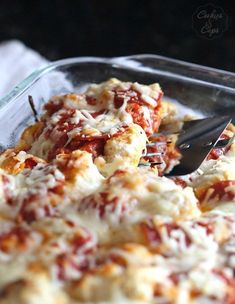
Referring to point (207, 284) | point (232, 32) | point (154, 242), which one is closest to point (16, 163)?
point (154, 242)

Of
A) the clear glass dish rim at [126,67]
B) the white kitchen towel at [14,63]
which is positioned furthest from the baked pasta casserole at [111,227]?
the white kitchen towel at [14,63]

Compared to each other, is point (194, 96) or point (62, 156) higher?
point (62, 156)

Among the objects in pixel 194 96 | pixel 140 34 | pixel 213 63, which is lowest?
pixel 213 63

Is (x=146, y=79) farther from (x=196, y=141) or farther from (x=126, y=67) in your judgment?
(x=196, y=141)

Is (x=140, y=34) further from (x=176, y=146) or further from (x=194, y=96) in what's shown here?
(x=176, y=146)

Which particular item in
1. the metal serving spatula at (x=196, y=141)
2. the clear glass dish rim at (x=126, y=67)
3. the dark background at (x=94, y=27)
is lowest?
the dark background at (x=94, y=27)

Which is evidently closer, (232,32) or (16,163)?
(16,163)

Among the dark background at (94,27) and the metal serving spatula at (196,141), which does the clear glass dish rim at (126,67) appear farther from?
the dark background at (94,27)
